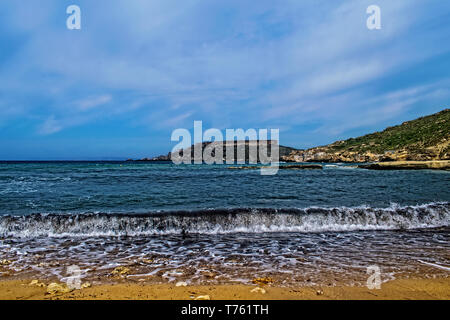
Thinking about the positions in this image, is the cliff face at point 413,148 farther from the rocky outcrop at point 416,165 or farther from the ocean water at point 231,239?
the ocean water at point 231,239

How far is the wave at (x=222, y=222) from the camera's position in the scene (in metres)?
9.51

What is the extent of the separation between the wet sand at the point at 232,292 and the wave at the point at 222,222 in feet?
15.7

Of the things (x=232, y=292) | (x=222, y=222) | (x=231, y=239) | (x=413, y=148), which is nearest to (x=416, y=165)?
(x=413, y=148)

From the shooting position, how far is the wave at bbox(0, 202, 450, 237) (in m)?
9.51

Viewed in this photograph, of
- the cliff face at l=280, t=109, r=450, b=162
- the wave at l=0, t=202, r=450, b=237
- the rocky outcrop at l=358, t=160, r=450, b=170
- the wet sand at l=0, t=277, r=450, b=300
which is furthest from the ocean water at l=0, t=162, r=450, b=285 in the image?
the cliff face at l=280, t=109, r=450, b=162

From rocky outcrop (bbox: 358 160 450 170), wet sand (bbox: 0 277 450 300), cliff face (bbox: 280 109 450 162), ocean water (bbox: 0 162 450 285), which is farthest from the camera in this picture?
cliff face (bbox: 280 109 450 162)

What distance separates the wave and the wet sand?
15.7 ft

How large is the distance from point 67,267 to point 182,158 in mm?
94356

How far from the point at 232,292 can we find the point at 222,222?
577 centimetres

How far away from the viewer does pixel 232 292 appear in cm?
434

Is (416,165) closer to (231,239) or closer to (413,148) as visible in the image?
(413,148)

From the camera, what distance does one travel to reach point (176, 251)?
7.09m

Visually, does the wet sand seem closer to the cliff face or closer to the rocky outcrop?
the rocky outcrop
